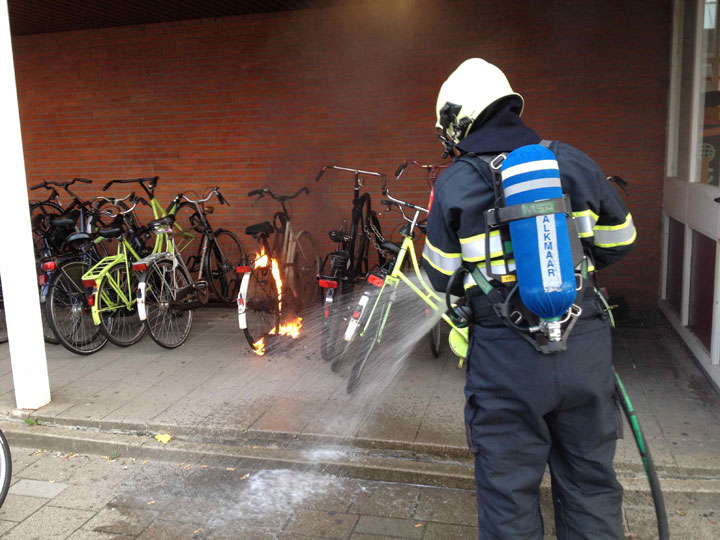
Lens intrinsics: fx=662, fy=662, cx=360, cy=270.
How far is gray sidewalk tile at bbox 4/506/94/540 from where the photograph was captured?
360 centimetres

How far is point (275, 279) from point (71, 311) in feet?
6.35

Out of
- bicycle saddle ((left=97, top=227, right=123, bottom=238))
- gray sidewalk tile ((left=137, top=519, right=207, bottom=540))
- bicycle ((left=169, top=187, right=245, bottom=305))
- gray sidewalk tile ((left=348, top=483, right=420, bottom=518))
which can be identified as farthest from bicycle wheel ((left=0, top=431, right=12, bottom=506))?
bicycle ((left=169, top=187, right=245, bottom=305))

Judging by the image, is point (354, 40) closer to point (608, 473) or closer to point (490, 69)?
point (490, 69)

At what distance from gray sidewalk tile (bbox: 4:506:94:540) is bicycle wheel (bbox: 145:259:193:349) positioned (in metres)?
2.55

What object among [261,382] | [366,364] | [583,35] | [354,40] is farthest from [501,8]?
[261,382]

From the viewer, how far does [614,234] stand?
266 centimetres

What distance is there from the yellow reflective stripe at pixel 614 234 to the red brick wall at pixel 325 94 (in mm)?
4489

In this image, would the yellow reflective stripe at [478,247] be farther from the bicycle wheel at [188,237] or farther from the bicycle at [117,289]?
the bicycle wheel at [188,237]

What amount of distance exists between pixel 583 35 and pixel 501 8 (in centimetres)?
87

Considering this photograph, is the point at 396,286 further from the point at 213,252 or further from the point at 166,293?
the point at 213,252

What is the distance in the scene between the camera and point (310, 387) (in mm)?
5340

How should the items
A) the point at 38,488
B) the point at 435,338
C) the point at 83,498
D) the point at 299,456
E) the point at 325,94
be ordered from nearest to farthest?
the point at 83,498, the point at 38,488, the point at 299,456, the point at 435,338, the point at 325,94

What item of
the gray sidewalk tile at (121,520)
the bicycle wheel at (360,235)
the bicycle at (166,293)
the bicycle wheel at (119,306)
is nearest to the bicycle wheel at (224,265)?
the bicycle at (166,293)

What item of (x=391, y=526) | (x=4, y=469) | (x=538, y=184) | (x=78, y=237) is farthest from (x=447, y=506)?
(x=78, y=237)
